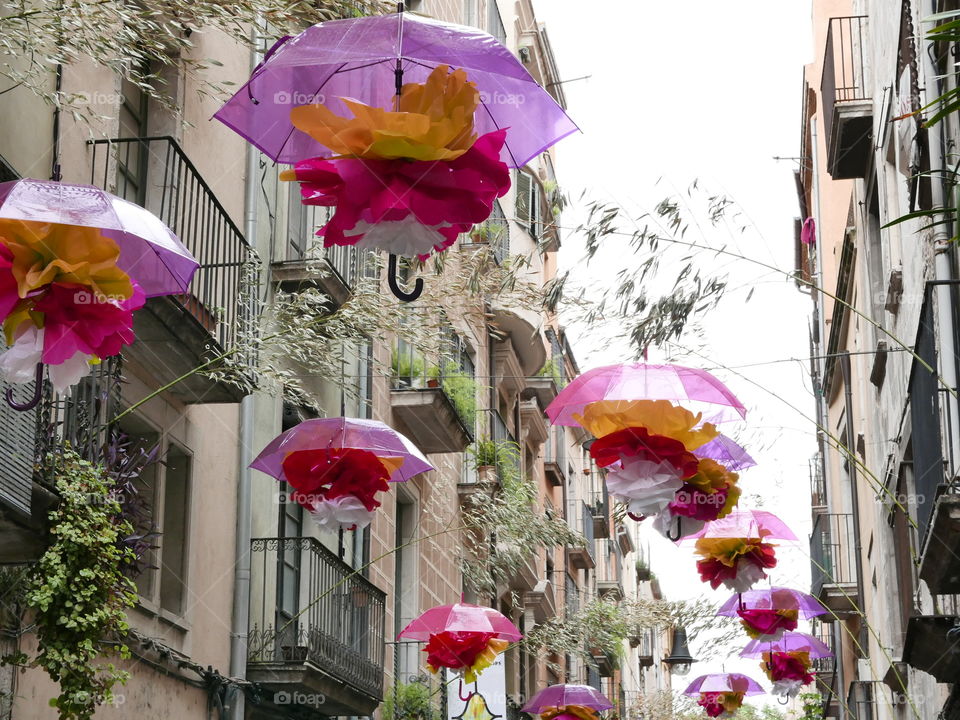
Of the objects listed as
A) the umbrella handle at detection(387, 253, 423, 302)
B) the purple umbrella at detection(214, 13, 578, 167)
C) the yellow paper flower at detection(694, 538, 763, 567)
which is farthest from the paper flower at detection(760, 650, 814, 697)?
the umbrella handle at detection(387, 253, 423, 302)

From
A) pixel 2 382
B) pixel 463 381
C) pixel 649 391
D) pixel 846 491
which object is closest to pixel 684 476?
pixel 649 391

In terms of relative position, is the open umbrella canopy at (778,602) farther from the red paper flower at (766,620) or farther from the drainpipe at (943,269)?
the drainpipe at (943,269)

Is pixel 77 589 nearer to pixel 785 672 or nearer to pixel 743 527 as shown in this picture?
pixel 743 527

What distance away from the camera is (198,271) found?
1182cm

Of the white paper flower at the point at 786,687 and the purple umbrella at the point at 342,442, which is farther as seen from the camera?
the white paper flower at the point at 786,687

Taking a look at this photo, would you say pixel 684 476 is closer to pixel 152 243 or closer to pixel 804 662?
pixel 152 243

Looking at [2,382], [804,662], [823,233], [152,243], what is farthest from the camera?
[823,233]

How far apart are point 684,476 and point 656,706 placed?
27.9 metres

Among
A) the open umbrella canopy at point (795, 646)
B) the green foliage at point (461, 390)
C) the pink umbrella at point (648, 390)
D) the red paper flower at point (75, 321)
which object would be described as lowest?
the red paper flower at point (75, 321)

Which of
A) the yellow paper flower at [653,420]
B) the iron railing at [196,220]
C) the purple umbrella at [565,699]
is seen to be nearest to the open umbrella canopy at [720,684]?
the purple umbrella at [565,699]

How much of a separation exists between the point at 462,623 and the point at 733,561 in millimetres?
4689

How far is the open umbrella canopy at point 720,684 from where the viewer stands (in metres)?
25.2

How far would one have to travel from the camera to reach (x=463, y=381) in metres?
20.0

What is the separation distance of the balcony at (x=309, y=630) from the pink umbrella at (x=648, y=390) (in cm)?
448
